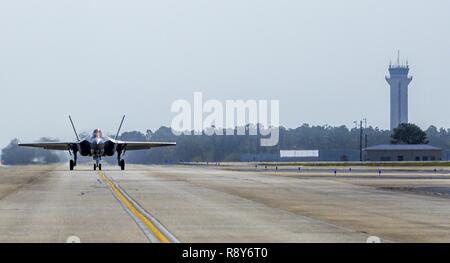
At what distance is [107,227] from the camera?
902 inches

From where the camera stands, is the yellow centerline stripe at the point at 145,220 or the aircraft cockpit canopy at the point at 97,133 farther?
the aircraft cockpit canopy at the point at 97,133

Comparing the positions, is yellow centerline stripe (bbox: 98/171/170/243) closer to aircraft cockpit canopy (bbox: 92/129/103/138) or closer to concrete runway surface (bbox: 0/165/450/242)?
concrete runway surface (bbox: 0/165/450/242)

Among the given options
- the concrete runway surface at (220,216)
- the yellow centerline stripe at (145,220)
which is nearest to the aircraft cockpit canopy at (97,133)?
the concrete runway surface at (220,216)

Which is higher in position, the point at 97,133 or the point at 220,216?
the point at 97,133

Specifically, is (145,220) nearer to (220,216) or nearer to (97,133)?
(220,216)

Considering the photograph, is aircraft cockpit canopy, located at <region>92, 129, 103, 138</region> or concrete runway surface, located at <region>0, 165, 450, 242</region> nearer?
concrete runway surface, located at <region>0, 165, 450, 242</region>

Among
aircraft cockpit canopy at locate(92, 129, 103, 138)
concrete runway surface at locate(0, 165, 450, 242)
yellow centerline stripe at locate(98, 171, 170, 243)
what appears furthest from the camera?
aircraft cockpit canopy at locate(92, 129, 103, 138)

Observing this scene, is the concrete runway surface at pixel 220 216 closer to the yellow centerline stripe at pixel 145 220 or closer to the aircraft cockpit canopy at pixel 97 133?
the yellow centerline stripe at pixel 145 220

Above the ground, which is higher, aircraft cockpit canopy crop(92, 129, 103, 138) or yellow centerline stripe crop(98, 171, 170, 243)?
aircraft cockpit canopy crop(92, 129, 103, 138)

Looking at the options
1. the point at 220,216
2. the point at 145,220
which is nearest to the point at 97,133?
the point at 220,216

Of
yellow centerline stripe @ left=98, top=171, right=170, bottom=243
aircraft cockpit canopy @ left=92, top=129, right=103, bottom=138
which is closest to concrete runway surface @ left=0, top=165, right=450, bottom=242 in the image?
yellow centerline stripe @ left=98, top=171, right=170, bottom=243

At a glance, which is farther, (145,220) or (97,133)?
(97,133)

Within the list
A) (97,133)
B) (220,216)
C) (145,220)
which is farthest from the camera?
(97,133)
